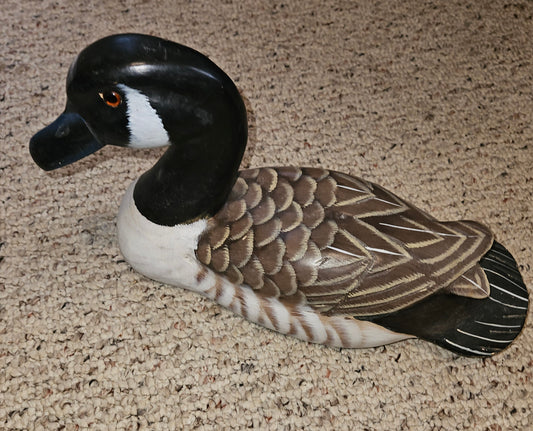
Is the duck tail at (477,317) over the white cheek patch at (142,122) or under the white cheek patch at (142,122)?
under

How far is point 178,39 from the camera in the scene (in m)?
1.31

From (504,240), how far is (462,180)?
133 millimetres

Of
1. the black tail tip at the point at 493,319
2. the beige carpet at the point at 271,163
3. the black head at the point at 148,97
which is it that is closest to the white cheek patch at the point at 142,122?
the black head at the point at 148,97

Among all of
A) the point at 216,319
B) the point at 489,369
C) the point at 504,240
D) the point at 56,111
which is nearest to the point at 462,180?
the point at 504,240

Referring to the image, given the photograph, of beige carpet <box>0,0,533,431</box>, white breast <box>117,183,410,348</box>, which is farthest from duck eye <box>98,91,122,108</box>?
beige carpet <box>0,0,533,431</box>

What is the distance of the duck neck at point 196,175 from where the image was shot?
2.44 ft

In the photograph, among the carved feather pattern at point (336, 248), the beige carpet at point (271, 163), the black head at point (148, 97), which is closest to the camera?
the black head at point (148, 97)

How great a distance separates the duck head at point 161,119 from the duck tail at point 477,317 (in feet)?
0.96

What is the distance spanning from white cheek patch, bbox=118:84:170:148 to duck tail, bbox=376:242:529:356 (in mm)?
368

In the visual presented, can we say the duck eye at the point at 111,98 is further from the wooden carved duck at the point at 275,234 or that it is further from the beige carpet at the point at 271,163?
the beige carpet at the point at 271,163

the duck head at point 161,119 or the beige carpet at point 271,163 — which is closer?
the duck head at point 161,119

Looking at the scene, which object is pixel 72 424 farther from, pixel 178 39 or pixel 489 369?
pixel 178 39

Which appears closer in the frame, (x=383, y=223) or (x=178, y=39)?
(x=383, y=223)

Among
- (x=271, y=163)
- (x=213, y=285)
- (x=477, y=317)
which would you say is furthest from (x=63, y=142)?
(x=477, y=317)
